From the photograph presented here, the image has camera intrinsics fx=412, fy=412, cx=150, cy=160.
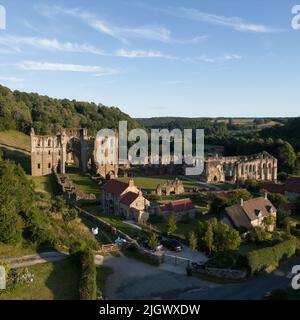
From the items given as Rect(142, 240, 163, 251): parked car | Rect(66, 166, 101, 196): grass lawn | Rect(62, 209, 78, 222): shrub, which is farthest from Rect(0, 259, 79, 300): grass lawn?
Rect(66, 166, 101, 196): grass lawn

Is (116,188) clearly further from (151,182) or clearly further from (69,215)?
(151,182)

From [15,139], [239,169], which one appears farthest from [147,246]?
[15,139]

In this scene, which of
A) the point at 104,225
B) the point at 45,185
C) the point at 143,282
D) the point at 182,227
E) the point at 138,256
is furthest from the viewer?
the point at 45,185

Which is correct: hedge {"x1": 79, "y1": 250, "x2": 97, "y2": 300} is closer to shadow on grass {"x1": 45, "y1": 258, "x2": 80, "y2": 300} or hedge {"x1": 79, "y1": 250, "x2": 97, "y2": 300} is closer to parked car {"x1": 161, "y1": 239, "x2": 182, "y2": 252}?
shadow on grass {"x1": 45, "y1": 258, "x2": 80, "y2": 300}

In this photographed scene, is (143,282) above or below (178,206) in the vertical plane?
below
